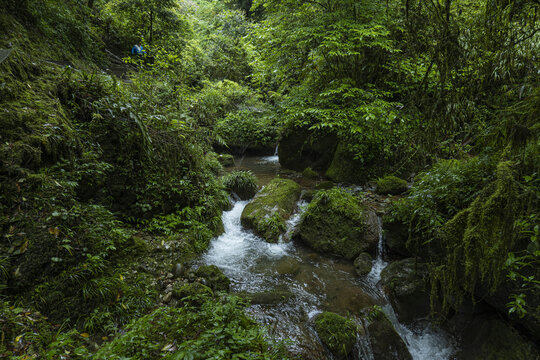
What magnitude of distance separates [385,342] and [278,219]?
12.8 feet

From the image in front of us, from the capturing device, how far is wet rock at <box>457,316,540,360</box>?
325 centimetres

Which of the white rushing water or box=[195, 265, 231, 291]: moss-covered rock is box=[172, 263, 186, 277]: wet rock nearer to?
box=[195, 265, 231, 291]: moss-covered rock

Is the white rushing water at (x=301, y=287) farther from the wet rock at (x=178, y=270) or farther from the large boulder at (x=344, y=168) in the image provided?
the large boulder at (x=344, y=168)

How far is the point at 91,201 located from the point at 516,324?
7167 mm

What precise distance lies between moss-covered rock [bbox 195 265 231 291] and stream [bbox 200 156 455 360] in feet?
1.12


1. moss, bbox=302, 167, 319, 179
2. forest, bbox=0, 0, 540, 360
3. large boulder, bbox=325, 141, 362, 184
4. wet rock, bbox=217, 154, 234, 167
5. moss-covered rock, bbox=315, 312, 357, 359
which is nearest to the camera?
forest, bbox=0, 0, 540, 360

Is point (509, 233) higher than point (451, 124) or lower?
lower

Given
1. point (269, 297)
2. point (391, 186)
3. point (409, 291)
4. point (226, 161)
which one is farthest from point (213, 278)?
point (226, 161)

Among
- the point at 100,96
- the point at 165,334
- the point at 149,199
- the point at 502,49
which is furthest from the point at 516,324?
the point at 100,96

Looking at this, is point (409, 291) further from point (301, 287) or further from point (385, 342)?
point (301, 287)

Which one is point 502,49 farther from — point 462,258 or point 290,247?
point 290,247

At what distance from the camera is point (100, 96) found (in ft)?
17.4

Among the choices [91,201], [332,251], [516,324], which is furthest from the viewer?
[332,251]

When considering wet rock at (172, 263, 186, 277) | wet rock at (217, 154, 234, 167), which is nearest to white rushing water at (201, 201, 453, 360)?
wet rock at (172, 263, 186, 277)
